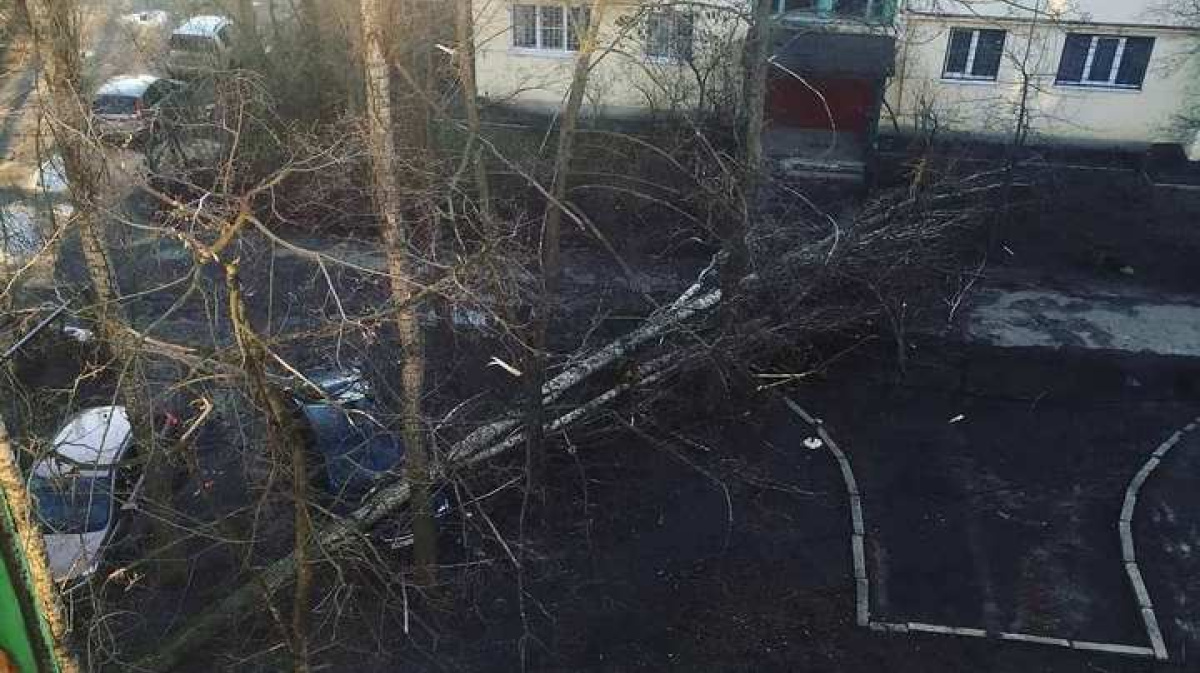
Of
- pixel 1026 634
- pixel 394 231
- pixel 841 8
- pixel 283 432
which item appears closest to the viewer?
pixel 283 432

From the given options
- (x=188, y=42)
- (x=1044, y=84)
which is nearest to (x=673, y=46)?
(x=1044, y=84)

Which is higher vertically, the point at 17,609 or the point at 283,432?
the point at 17,609

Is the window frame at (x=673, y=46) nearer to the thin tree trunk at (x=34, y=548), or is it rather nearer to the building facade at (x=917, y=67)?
the building facade at (x=917, y=67)

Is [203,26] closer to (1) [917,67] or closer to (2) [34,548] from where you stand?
(1) [917,67]

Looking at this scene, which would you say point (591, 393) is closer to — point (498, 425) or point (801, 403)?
point (498, 425)

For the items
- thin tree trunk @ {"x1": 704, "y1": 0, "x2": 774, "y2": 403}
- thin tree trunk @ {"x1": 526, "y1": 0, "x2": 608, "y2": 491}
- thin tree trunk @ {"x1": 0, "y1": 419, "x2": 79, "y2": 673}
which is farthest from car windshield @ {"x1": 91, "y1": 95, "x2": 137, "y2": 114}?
thin tree trunk @ {"x1": 0, "y1": 419, "x2": 79, "y2": 673}
